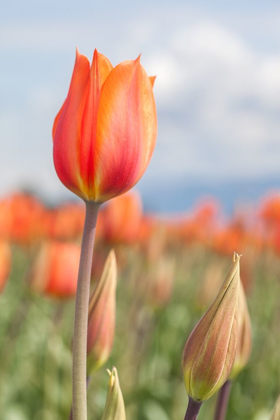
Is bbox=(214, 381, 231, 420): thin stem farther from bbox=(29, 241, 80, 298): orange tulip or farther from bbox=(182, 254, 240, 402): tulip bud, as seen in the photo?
bbox=(29, 241, 80, 298): orange tulip

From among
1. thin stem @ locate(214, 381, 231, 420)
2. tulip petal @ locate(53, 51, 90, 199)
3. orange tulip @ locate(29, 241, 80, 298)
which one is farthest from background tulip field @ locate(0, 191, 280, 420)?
tulip petal @ locate(53, 51, 90, 199)

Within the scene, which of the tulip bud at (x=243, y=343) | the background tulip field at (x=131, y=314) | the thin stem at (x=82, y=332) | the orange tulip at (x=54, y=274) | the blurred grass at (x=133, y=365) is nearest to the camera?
the thin stem at (x=82, y=332)

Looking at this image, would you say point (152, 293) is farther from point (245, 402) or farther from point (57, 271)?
point (245, 402)

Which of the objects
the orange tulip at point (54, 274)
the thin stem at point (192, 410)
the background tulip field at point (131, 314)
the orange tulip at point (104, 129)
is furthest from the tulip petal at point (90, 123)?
the orange tulip at point (54, 274)

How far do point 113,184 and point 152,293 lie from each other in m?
1.99

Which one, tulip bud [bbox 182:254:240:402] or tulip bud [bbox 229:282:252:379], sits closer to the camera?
tulip bud [bbox 182:254:240:402]

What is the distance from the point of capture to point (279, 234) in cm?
313

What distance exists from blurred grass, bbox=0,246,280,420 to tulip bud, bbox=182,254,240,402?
5.20 ft

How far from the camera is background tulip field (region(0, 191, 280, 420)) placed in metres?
2.49

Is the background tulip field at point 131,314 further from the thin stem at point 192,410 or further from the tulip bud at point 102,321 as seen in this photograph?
the thin stem at point 192,410

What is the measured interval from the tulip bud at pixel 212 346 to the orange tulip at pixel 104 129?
17cm

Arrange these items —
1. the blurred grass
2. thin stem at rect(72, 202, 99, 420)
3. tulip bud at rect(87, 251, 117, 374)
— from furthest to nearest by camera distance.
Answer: the blurred grass
tulip bud at rect(87, 251, 117, 374)
thin stem at rect(72, 202, 99, 420)

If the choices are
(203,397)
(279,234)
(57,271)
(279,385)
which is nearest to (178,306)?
(279,385)

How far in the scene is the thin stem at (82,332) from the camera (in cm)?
67
